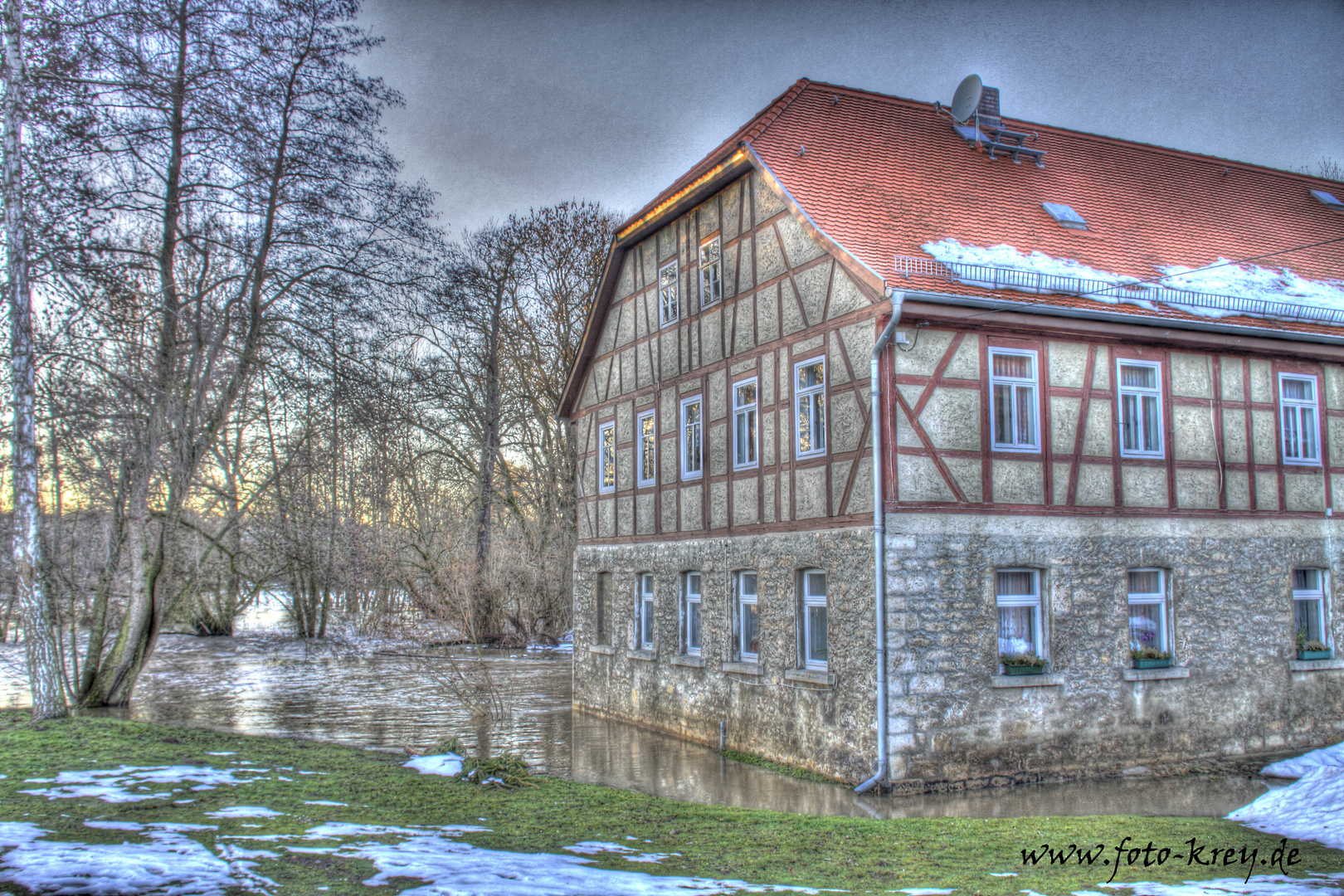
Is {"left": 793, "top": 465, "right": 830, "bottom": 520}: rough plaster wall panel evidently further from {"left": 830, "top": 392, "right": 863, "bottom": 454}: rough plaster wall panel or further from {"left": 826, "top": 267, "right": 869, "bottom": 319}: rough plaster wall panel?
{"left": 826, "top": 267, "right": 869, "bottom": 319}: rough plaster wall panel

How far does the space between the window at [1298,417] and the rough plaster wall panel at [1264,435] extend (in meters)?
0.26

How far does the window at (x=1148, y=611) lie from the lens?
44.1ft

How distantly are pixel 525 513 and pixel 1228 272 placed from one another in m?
27.7

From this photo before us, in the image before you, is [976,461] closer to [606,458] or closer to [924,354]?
[924,354]

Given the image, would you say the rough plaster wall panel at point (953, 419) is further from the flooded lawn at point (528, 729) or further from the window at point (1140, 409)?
the flooded lawn at point (528, 729)

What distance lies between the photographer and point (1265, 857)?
837 cm

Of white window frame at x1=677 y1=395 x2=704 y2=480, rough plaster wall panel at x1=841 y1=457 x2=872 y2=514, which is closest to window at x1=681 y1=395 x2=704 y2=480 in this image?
white window frame at x1=677 y1=395 x2=704 y2=480

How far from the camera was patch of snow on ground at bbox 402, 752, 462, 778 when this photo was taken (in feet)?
34.2

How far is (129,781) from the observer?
8547 millimetres

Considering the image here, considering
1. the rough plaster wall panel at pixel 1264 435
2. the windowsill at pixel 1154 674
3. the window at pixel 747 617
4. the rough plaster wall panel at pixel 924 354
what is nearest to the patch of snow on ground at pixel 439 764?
the window at pixel 747 617

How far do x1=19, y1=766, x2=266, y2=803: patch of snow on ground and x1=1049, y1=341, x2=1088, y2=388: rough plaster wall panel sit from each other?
10.1 meters

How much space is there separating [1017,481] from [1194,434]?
317 cm

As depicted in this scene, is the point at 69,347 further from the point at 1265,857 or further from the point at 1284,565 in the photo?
the point at 1284,565

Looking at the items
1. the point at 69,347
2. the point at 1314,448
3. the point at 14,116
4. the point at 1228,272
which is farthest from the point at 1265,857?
the point at 14,116
